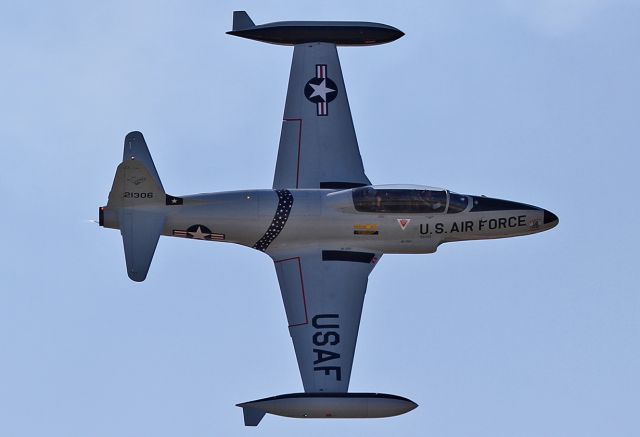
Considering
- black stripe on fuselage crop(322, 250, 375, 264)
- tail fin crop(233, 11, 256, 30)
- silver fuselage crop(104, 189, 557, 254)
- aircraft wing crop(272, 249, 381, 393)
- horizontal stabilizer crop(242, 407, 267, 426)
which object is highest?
tail fin crop(233, 11, 256, 30)

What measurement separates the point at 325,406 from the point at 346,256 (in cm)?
433

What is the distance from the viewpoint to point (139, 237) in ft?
159

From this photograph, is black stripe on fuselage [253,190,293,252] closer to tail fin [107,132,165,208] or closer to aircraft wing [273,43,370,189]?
aircraft wing [273,43,370,189]

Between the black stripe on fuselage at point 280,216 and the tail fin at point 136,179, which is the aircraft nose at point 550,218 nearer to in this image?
the black stripe on fuselage at point 280,216

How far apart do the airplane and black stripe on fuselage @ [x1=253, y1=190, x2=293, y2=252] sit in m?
0.02

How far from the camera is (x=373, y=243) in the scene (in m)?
49.9

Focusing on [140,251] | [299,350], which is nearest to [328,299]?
[299,350]

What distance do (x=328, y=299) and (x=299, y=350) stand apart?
5.08 feet

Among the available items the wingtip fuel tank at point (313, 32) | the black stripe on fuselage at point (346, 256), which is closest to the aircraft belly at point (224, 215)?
the black stripe on fuselage at point (346, 256)

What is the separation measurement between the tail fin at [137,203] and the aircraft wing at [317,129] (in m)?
3.26

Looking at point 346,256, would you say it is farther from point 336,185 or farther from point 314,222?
point 336,185

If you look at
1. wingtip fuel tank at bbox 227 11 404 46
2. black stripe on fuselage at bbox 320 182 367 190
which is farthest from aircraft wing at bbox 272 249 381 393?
wingtip fuel tank at bbox 227 11 404 46

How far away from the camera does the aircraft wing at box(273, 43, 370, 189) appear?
166 ft

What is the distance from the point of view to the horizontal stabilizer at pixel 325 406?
1854 inches
